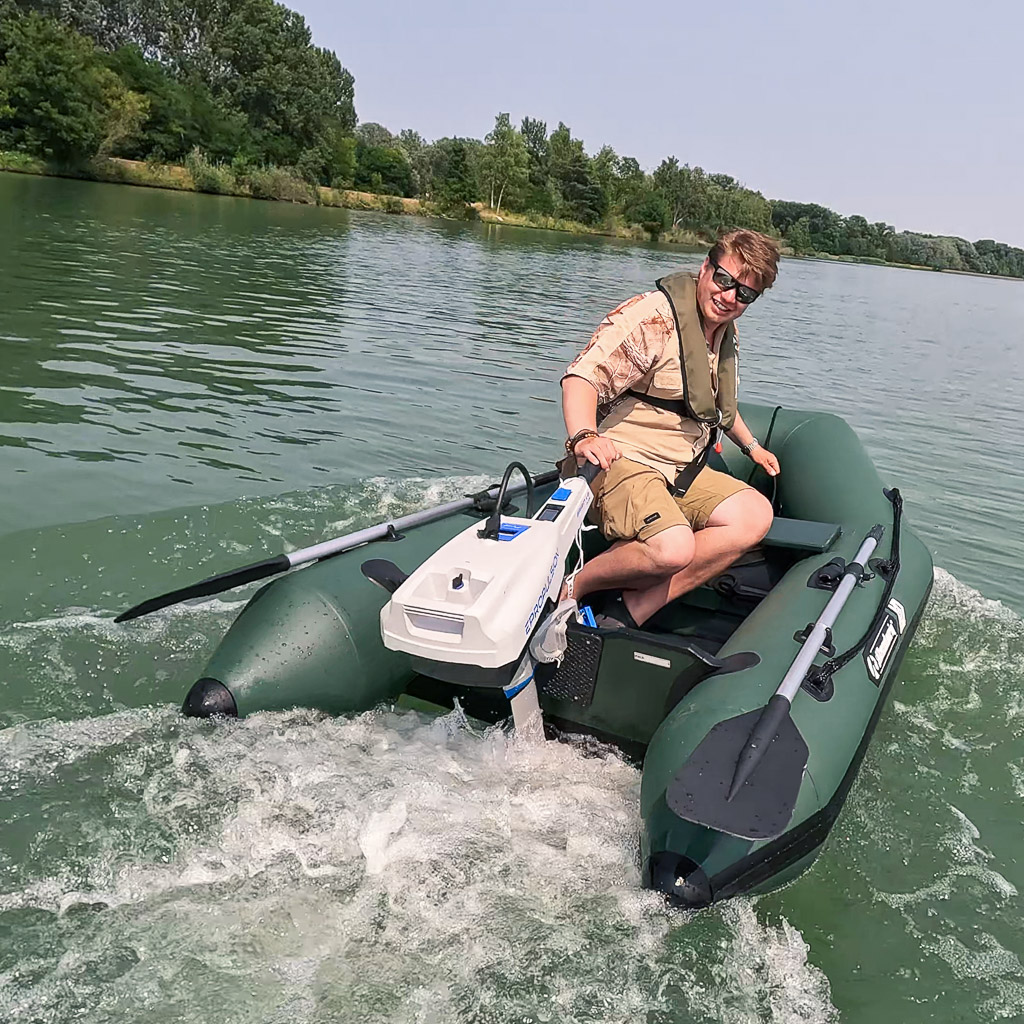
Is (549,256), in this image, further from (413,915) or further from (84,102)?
(413,915)

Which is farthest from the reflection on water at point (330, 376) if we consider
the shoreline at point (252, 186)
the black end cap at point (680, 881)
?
the shoreline at point (252, 186)

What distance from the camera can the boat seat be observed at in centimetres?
362

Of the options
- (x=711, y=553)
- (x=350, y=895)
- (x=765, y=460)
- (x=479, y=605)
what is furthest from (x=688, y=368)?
(x=350, y=895)

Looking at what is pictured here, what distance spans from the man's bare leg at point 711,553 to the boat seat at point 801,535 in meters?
0.25

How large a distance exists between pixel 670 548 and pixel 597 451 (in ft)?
1.33

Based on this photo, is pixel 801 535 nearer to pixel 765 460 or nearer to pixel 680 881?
pixel 765 460

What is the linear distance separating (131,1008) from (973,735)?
3052 mm

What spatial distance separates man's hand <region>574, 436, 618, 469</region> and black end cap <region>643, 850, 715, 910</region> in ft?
3.60

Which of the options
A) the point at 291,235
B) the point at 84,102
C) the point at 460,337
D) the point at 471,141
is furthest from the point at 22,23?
the point at 460,337

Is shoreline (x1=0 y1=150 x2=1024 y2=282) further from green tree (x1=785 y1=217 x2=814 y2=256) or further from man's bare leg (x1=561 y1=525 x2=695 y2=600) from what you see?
green tree (x1=785 y1=217 x2=814 y2=256)

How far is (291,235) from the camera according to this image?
22.8 m

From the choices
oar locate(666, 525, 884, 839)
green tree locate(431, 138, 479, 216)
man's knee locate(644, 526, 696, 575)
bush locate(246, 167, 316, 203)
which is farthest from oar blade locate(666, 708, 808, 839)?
green tree locate(431, 138, 479, 216)

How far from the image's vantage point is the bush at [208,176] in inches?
1406

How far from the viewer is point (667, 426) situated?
342 centimetres
